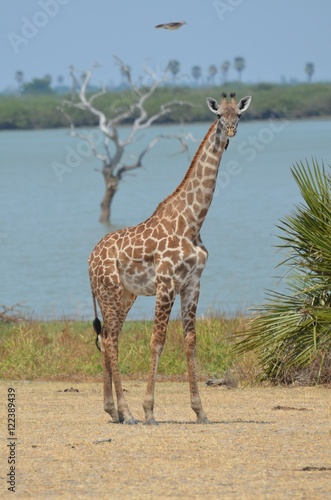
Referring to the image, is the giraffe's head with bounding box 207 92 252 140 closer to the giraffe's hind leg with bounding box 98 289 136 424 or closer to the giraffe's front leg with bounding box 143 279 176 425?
the giraffe's front leg with bounding box 143 279 176 425

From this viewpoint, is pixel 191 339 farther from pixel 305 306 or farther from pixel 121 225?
pixel 121 225

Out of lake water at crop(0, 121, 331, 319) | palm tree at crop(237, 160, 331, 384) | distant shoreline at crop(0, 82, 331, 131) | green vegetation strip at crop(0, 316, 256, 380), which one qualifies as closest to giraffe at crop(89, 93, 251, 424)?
palm tree at crop(237, 160, 331, 384)

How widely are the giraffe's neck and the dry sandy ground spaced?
181 centimetres

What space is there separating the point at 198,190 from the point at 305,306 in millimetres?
2667

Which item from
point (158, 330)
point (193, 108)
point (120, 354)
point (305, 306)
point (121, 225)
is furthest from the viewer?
point (193, 108)

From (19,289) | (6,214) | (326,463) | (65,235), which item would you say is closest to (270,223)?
(65,235)

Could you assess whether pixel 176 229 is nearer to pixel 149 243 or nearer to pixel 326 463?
pixel 149 243

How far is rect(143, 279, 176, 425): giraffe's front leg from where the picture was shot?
38.8 ft

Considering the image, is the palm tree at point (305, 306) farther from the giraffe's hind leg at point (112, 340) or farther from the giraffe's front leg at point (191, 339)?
the giraffe's hind leg at point (112, 340)

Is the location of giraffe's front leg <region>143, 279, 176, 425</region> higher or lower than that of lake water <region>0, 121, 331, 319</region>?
higher

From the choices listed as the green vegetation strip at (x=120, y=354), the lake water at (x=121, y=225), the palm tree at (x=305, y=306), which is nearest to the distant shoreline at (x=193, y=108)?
the lake water at (x=121, y=225)

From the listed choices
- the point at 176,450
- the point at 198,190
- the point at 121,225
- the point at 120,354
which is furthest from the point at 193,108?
the point at 176,450

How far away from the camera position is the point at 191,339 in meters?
12.0

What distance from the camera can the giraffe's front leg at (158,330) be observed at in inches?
466
